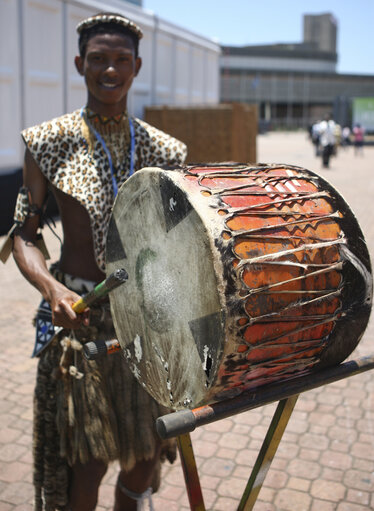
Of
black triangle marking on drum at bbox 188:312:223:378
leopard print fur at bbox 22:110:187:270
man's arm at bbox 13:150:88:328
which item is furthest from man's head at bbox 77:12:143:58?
black triangle marking on drum at bbox 188:312:223:378

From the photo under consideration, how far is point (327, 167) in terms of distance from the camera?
56.9 ft

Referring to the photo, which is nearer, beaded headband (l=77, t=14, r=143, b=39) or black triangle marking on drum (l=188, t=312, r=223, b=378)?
black triangle marking on drum (l=188, t=312, r=223, b=378)

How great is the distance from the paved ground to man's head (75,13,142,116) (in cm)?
181

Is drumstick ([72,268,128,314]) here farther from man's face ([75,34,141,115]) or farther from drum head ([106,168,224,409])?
man's face ([75,34,141,115])

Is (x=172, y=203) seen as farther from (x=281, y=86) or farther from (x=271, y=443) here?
(x=281, y=86)

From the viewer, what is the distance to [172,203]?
1.53 metres

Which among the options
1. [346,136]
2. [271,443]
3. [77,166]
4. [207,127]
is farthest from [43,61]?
[346,136]

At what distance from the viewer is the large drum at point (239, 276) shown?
140 cm

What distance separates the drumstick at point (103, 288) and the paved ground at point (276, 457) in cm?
135

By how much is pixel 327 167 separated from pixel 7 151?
38.4 feet

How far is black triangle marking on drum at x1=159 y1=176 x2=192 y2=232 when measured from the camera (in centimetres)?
146

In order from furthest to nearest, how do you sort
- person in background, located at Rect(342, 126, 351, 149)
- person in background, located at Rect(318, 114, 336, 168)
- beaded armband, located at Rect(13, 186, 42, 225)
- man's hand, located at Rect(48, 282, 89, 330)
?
person in background, located at Rect(342, 126, 351, 149)
person in background, located at Rect(318, 114, 336, 168)
beaded armband, located at Rect(13, 186, 42, 225)
man's hand, located at Rect(48, 282, 89, 330)

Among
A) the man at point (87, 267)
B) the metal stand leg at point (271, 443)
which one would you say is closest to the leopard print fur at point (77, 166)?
the man at point (87, 267)

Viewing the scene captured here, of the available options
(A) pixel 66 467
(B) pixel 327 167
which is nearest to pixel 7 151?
(A) pixel 66 467
